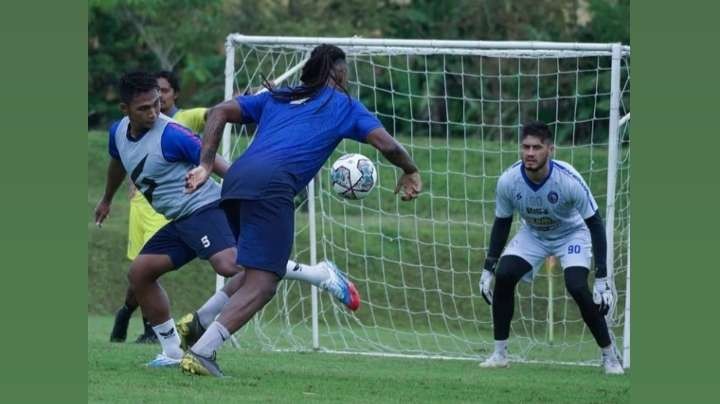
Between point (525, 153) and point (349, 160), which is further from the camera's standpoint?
point (525, 153)

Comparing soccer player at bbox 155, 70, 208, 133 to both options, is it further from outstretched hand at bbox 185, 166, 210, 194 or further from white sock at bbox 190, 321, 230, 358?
white sock at bbox 190, 321, 230, 358

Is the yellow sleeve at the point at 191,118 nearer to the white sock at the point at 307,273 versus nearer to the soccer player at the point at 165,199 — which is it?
the white sock at the point at 307,273

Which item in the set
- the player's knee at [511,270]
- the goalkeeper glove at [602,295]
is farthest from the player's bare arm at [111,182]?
the goalkeeper glove at [602,295]

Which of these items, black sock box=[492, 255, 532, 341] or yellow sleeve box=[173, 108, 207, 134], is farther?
yellow sleeve box=[173, 108, 207, 134]

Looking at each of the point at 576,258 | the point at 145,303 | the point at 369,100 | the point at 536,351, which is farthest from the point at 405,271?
the point at 145,303

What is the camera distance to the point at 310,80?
33.5 ft

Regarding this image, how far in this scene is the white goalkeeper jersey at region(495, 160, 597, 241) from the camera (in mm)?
11820

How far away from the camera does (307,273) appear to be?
11555mm

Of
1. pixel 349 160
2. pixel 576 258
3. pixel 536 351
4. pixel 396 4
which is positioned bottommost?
pixel 536 351

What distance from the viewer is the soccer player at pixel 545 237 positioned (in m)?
11.8

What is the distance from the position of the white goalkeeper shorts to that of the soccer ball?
7.14ft

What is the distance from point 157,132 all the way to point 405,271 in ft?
28.0

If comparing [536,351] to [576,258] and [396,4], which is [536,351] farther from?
[396,4]

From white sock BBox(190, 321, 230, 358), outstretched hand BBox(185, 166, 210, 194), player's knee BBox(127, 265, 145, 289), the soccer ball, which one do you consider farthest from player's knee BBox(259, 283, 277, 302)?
player's knee BBox(127, 265, 145, 289)
